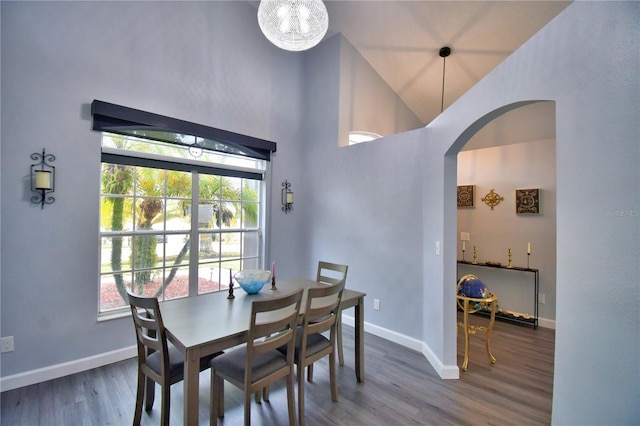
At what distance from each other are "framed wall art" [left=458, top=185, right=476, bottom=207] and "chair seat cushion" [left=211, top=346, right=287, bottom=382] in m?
3.71

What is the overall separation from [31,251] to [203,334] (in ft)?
6.22

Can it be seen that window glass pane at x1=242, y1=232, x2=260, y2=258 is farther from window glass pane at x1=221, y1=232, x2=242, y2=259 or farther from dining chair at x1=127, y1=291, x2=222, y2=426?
dining chair at x1=127, y1=291, x2=222, y2=426

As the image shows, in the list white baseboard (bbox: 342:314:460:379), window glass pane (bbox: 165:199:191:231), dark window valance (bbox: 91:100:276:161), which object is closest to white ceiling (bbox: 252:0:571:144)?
dark window valance (bbox: 91:100:276:161)

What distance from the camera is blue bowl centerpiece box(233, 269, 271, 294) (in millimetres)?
2363

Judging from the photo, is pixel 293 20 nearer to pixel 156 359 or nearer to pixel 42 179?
pixel 42 179

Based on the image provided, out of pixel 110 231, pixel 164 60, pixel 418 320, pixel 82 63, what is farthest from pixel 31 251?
pixel 418 320

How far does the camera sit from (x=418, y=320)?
3068 millimetres

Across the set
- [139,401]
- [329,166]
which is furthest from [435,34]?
[139,401]

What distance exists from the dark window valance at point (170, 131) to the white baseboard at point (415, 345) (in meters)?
2.62

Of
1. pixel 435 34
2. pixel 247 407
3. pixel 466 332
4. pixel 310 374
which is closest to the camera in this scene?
pixel 247 407

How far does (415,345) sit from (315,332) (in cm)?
164

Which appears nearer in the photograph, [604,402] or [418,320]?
[604,402]

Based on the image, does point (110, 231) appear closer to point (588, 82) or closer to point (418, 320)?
point (418, 320)

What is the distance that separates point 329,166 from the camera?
4051mm
